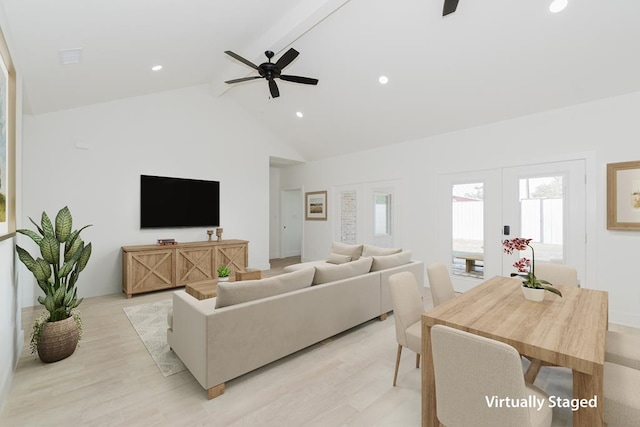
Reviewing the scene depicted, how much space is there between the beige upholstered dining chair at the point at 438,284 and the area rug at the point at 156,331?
7.59 ft

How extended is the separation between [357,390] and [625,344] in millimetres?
1820

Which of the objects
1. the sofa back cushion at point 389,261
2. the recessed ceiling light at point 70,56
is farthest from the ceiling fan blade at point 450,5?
the recessed ceiling light at point 70,56

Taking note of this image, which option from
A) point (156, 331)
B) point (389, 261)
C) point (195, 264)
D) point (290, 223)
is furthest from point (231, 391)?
point (290, 223)

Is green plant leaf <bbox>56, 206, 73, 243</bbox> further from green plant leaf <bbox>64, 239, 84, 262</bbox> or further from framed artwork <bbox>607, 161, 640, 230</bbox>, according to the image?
framed artwork <bbox>607, 161, 640, 230</bbox>

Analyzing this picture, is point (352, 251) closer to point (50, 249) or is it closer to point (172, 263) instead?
point (172, 263)

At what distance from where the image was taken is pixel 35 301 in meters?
4.24

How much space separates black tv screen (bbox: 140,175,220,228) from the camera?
5.23 metres

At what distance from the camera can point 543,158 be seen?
13.2 ft

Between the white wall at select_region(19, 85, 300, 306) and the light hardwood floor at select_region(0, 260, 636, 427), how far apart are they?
242 cm

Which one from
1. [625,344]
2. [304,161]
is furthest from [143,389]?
[304,161]

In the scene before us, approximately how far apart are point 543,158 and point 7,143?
569cm

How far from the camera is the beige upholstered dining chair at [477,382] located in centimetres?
116

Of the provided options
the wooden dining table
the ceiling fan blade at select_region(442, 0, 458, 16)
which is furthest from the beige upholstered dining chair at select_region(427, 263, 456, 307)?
the ceiling fan blade at select_region(442, 0, 458, 16)

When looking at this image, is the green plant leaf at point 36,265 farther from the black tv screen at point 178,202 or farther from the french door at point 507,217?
the french door at point 507,217
